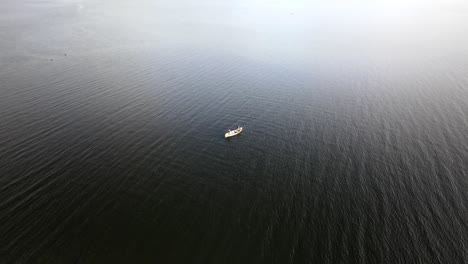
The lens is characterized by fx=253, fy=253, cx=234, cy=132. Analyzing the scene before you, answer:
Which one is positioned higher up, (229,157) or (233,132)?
(233,132)

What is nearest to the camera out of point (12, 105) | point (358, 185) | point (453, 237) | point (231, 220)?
point (453, 237)

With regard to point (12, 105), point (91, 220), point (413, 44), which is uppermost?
point (12, 105)

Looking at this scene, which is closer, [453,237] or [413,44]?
[453,237]

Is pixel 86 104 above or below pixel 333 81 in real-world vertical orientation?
above

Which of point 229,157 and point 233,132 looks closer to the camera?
point 229,157

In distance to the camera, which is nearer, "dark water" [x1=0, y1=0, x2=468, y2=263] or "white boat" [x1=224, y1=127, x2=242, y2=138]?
"dark water" [x1=0, y1=0, x2=468, y2=263]

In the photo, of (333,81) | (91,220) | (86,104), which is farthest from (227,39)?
(91,220)

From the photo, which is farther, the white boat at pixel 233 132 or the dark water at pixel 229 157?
the white boat at pixel 233 132

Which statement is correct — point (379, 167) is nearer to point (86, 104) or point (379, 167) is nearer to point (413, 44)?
point (86, 104)
